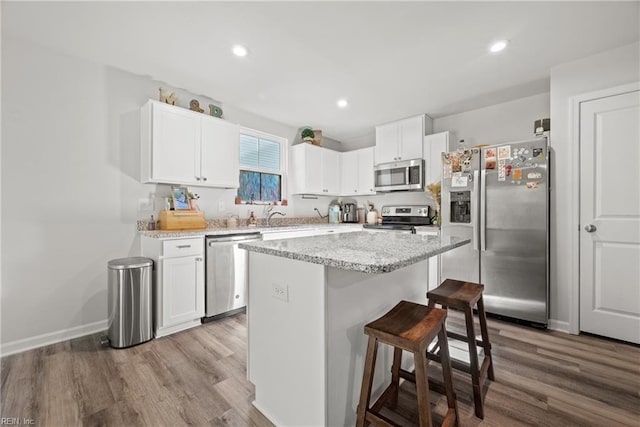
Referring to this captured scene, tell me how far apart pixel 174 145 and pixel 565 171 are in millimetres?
3904

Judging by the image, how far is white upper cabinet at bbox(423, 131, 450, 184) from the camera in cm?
362

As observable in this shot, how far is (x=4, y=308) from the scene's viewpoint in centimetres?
209

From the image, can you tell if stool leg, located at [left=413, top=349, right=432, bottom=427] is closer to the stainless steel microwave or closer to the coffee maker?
the stainless steel microwave

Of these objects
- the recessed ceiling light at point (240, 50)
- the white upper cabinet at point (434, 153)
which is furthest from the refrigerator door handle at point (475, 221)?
the recessed ceiling light at point (240, 50)

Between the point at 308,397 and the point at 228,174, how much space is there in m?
2.60

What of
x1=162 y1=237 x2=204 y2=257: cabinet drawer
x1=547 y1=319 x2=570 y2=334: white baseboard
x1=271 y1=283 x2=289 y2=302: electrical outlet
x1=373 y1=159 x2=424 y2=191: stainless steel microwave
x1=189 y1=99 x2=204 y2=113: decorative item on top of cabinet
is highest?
x1=189 y1=99 x2=204 y2=113: decorative item on top of cabinet

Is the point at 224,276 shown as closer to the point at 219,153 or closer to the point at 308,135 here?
the point at 219,153

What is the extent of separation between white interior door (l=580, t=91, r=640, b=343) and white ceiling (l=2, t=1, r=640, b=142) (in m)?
0.66

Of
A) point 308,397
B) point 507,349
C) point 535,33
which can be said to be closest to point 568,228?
point 507,349

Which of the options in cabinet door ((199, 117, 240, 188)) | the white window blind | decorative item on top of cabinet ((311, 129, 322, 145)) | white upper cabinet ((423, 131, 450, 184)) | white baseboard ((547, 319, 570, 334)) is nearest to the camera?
white baseboard ((547, 319, 570, 334))

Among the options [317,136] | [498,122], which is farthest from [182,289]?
[498,122]

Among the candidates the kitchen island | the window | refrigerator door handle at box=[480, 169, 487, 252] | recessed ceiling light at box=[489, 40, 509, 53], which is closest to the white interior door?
refrigerator door handle at box=[480, 169, 487, 252]

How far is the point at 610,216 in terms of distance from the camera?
2.34m

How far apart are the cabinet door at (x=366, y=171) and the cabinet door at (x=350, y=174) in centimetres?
6
